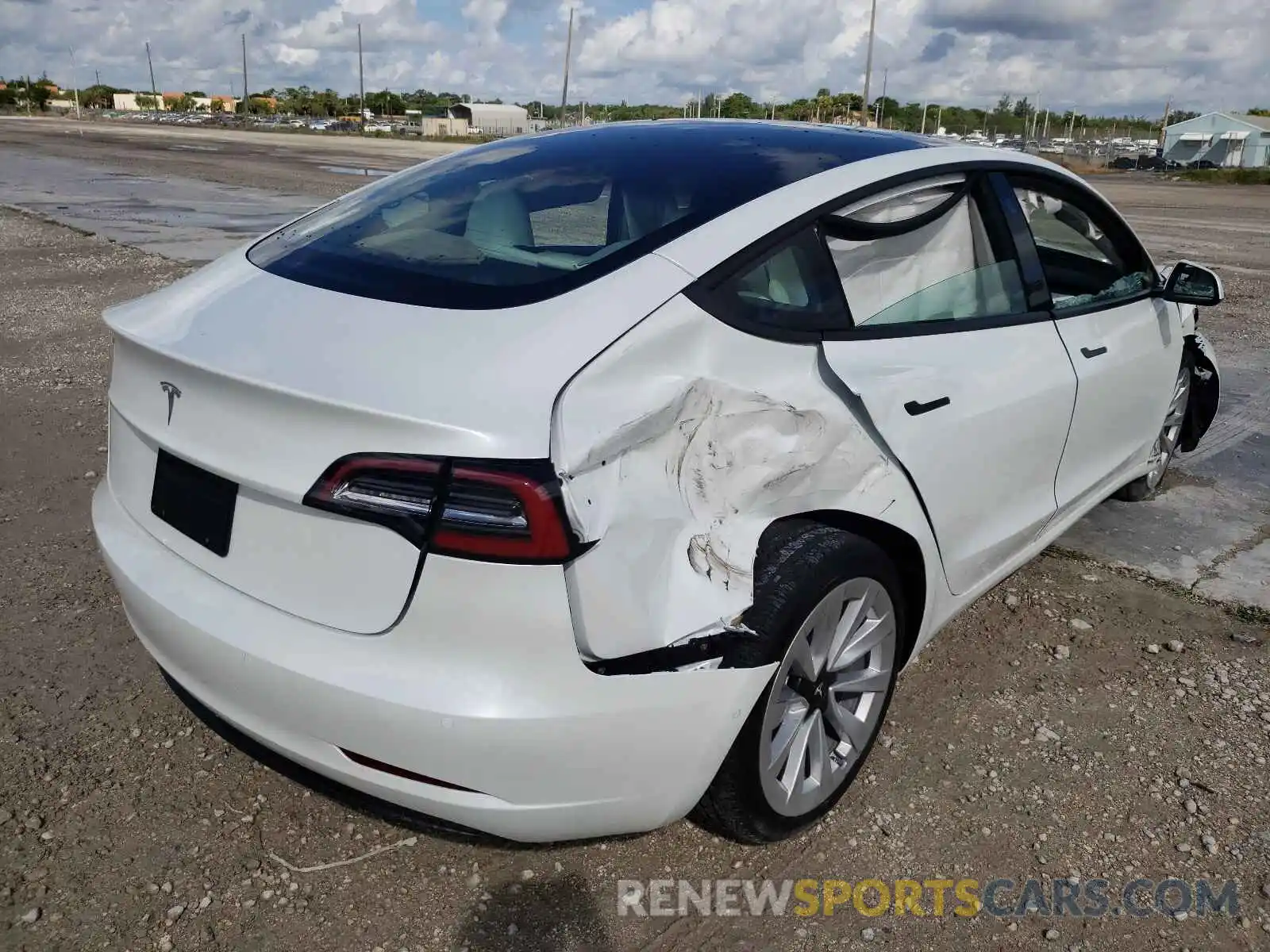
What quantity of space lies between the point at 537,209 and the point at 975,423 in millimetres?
1374

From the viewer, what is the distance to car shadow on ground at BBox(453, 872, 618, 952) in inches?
89.1

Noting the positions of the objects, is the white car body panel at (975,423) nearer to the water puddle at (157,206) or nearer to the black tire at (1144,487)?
the black tire at (1144,487)

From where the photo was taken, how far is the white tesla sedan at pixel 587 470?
1.95m

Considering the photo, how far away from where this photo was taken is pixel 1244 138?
230ft

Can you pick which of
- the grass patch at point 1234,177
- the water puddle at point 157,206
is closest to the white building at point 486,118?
the grass patch at point 1234,177

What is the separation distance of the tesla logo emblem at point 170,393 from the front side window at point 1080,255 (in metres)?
2.59

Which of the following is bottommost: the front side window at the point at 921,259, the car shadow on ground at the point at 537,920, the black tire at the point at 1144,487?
the car shadow on ground at the point at 537,920

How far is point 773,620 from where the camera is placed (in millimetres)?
2227

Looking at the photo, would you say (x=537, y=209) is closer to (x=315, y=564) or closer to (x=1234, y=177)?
(x=315, y=564)

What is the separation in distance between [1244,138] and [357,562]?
8332 centimetres

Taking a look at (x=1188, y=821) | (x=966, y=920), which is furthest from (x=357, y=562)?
(x=1188, y=821)

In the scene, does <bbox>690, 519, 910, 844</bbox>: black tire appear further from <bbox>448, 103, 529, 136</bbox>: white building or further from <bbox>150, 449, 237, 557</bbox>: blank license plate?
<bbox>448, 103, 529, 136</bbox>: white building

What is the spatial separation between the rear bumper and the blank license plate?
4.1 inches

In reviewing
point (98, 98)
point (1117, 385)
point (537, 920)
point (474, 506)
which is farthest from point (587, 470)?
point (98, 98)
